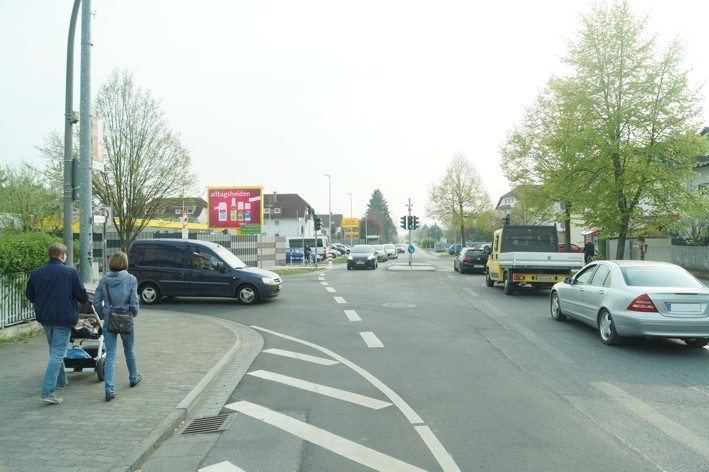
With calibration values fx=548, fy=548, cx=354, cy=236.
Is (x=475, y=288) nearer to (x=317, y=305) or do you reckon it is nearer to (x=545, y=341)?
(x=317, y=305)

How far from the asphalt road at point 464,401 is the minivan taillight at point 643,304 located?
2.37 feet

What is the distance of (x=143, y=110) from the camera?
2412cm

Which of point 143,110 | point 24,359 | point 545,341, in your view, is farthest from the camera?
point 143,110

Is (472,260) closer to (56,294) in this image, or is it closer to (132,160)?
(132,160)

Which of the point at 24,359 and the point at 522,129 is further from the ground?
the point at 522,129

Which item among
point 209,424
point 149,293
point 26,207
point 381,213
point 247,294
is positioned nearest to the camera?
point 209,424

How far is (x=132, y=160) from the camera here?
79.3 ft

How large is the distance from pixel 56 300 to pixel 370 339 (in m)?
5.59

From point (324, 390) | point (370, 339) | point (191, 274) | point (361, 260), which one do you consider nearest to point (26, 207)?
point (361, 260)

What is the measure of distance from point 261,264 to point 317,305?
22089 mm

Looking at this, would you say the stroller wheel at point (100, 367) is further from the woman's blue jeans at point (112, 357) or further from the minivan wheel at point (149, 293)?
the minivan wheel at point (149, 293)

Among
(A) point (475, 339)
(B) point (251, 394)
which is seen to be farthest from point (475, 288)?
(B) point (251, 394)

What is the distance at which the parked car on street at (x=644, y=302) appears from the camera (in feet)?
27.6

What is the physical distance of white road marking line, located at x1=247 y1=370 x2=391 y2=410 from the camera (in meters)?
6.01
